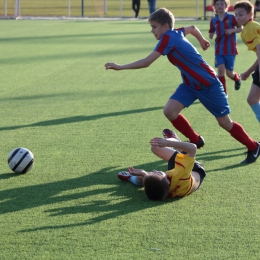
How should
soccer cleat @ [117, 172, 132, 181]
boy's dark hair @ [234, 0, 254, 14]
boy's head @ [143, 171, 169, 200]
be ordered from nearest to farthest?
boy's head @ [143, 171, 169, 200] → soccer cleat @ [117, 172, 132, 181] → boy's dark hair @ [234, 0, 254, 14]

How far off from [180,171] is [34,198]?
123 centimetres

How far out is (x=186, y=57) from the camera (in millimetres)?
6020

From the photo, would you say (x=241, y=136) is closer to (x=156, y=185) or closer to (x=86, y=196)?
(x=156, y=185)

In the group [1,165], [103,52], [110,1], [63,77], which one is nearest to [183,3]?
[110,1]

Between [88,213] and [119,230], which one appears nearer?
[119,230]

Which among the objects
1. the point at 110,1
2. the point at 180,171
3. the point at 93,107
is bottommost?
the point at 110,1

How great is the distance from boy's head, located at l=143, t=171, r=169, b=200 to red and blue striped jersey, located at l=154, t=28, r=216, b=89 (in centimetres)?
139

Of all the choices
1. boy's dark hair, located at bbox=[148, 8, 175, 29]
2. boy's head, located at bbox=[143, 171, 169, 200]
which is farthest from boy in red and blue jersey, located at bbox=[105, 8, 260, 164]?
boy's head, located at bbox=[143, 171, 169, 200]

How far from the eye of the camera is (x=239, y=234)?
4484 millimetres

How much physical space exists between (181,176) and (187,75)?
1.35 meters

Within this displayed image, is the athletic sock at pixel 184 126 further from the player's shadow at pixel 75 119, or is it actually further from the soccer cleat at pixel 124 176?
the player's shadow at pixel 75 119

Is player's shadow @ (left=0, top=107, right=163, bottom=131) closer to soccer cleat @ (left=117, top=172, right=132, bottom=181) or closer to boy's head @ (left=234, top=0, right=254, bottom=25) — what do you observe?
soccer cleat @ (left=117, top=172, right=132, bottom=181)

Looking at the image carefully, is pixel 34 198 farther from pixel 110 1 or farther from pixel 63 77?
pixel 110 1

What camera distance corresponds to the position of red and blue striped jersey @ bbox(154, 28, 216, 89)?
5.91 metres
